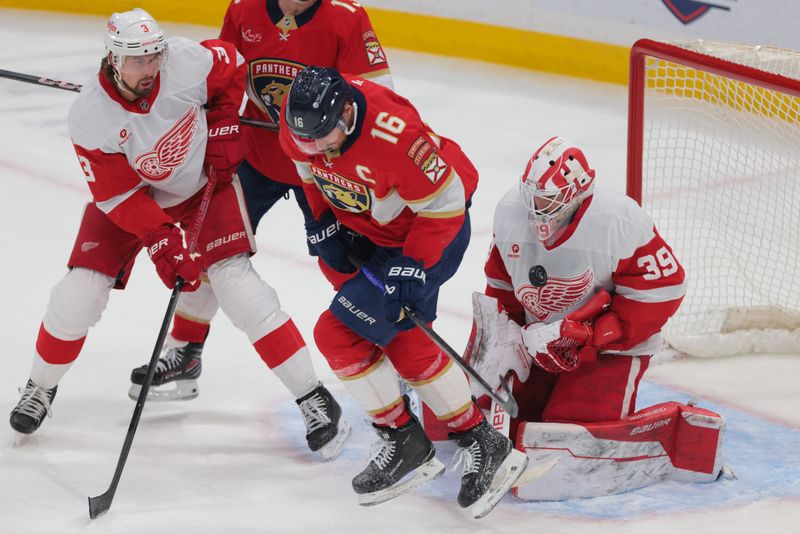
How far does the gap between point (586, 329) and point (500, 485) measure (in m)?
0.44

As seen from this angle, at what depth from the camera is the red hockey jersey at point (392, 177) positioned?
260 centimetres

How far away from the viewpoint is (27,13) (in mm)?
7434

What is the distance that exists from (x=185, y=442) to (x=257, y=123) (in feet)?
Answer: 2.90

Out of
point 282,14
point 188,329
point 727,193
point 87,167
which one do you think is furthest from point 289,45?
point 727,193

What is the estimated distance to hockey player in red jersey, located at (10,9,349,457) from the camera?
294 centimetres

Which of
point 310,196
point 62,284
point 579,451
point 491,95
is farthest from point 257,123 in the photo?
point 491,95

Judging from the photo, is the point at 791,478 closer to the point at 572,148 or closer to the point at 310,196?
the point at 572,148

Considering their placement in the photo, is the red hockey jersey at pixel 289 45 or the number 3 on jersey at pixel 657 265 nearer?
the number 3 on jersey at pixel 657 265

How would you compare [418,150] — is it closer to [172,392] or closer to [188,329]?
[188,329]

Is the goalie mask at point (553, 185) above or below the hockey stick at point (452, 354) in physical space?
above

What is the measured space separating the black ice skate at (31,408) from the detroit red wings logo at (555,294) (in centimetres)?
128

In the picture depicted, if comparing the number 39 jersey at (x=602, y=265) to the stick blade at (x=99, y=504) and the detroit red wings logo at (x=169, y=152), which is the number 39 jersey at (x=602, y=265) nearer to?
the detroit red wings logo at (x=169, y=152)

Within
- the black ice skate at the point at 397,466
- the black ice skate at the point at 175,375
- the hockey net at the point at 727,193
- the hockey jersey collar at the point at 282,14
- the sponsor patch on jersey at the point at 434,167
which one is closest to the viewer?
the sponsor patch on jersey at the point at 434,167

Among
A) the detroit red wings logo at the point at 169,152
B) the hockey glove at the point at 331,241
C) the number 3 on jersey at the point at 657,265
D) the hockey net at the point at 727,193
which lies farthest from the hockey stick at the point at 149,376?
the hockey net at the point at 727,193
